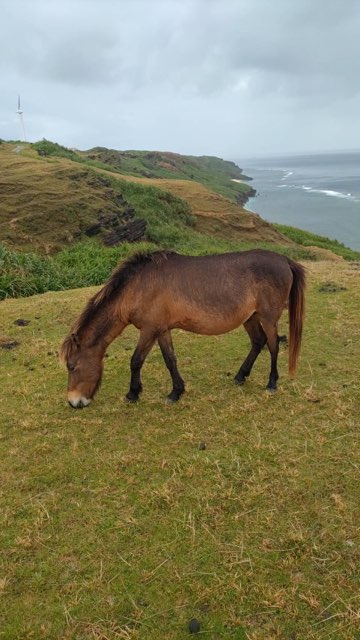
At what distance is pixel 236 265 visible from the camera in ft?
18.5

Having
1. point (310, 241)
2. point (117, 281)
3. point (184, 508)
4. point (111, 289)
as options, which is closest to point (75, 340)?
point (111, 289)

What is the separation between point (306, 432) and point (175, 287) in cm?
224

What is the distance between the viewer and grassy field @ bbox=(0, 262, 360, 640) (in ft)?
9.81

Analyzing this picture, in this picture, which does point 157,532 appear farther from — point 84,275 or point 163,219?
point 163,219

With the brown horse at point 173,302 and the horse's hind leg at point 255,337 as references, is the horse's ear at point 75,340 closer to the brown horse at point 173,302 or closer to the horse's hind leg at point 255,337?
the brown horse at point 173,302

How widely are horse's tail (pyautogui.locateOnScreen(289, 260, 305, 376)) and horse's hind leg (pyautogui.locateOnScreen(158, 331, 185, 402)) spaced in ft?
4.82

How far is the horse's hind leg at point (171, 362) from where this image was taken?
571 cm

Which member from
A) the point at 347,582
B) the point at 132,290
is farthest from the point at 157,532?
the point at 132,290

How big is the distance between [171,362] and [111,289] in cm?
120

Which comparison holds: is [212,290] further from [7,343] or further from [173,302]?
[7,343]

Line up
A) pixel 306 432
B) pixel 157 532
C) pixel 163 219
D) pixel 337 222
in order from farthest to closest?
pixel 337 222 → pixel 163 219 → pixel 306 432 → pixel 157 532

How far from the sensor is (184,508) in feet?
12.8

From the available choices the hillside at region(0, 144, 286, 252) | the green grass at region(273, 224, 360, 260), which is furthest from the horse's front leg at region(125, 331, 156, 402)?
the green grass at region(273, 224, 360, 260)

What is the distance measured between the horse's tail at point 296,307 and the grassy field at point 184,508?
0.57 m
